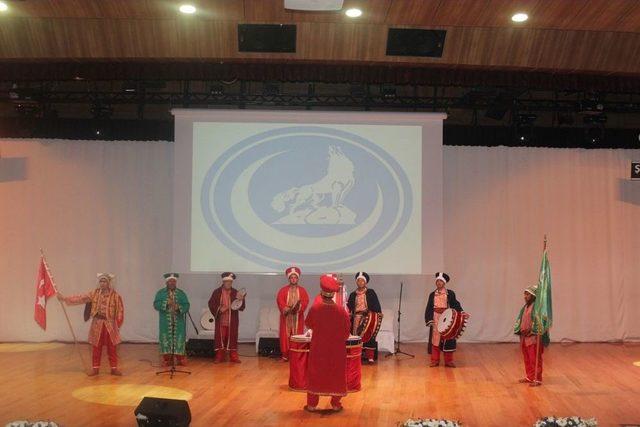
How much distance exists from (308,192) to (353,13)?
10.8 feet

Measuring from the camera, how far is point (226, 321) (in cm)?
1184

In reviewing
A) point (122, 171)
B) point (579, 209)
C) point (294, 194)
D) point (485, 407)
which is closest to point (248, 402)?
point (485, 407)

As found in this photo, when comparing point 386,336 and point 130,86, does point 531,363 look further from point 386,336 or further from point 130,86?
point 130,86

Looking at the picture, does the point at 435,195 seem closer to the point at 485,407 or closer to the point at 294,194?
the point at 294,194

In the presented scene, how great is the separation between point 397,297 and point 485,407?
4625 mm

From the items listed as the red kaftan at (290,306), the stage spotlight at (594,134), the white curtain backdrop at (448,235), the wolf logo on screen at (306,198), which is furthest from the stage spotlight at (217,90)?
the stage spotlight at (594,134)

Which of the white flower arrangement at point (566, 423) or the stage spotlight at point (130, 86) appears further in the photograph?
the stage spotlight at point (130, 86)

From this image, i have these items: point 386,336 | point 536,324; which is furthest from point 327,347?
point 386,336

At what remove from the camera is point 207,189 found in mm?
12203

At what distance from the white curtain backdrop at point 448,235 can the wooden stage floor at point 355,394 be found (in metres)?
1.04

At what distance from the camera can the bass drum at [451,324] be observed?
1137 centimetres

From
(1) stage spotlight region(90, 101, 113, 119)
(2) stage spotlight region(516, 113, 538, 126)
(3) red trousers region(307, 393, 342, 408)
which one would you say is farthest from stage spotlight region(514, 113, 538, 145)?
(1) stage spotlight region(90, 101, 113, 119)

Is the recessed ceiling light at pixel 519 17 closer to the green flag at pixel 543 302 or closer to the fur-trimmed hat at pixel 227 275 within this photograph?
the green flag at pixel 543 302

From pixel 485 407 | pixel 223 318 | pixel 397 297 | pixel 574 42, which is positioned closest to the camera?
pixel 485 407
